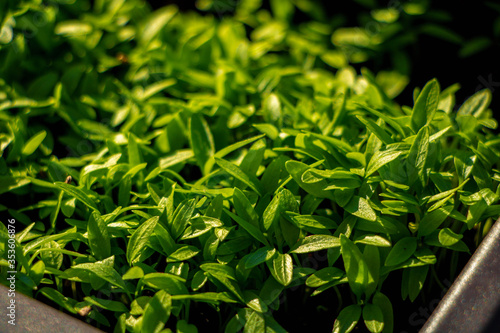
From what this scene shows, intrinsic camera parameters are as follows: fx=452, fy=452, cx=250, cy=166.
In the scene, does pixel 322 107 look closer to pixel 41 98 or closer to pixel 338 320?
pixel 338 320

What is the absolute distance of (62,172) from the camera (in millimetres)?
1259

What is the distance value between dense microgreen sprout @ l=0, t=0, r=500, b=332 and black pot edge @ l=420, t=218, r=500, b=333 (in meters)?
0.09

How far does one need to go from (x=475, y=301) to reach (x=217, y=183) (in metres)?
0.68

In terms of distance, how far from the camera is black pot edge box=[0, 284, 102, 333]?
34.9 inches

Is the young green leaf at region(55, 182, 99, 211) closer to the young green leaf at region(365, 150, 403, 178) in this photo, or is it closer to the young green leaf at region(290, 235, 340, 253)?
the young green leaf at region(290, 235, 340, 253)

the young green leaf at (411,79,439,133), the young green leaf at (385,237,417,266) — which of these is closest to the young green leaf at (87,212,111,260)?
the young green leaf at (385,237,417,266)

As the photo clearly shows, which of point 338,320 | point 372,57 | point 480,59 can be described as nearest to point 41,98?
point 338,320

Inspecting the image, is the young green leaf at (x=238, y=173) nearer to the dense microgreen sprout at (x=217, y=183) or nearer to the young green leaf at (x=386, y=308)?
the dense microgreen sprout at (x=217, y=183)

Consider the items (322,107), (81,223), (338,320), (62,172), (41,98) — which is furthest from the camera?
(41,98)

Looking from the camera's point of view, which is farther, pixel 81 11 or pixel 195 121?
pixel 81 11

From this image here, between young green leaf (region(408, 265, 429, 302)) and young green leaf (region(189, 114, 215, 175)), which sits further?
young green leaf (region(189, 114, 215, 175))

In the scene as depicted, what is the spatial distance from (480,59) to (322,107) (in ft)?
3.19

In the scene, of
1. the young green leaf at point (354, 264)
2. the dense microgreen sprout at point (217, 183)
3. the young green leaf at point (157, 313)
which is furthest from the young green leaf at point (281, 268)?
the young green leaf at point (157, 313)

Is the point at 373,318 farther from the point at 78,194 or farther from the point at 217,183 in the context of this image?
the point at 78,194
